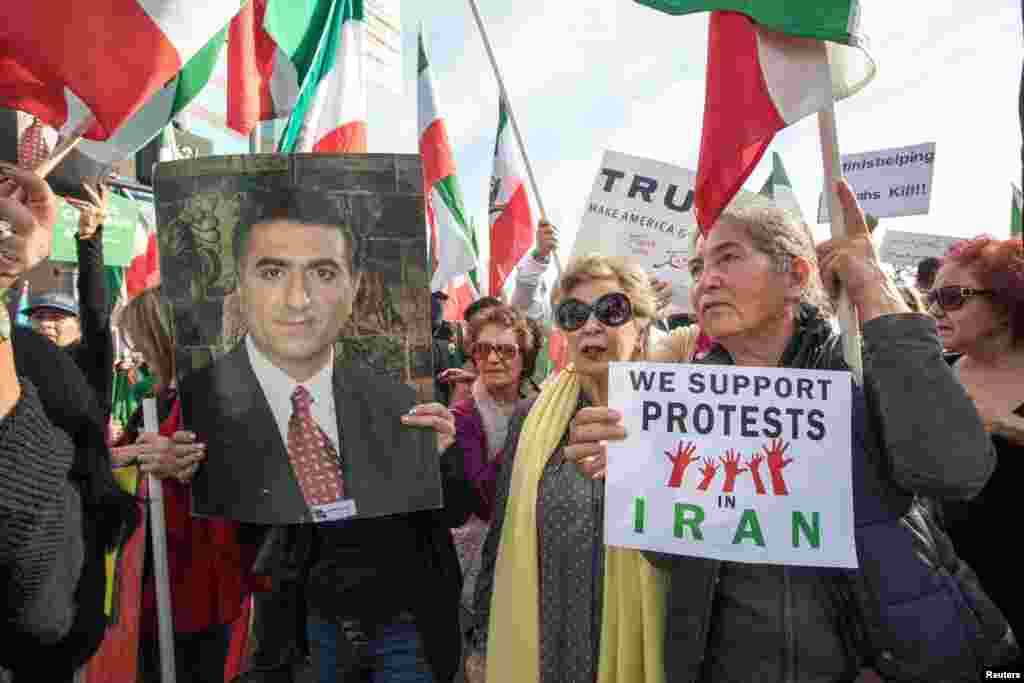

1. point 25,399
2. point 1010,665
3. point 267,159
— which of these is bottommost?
point 1010,665

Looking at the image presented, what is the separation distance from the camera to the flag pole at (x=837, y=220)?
1553 millimetres

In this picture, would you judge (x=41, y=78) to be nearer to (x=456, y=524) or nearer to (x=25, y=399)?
(x=25, y=399)

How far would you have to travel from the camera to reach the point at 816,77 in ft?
5.84

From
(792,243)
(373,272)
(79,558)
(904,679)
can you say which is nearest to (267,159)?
(373,272)

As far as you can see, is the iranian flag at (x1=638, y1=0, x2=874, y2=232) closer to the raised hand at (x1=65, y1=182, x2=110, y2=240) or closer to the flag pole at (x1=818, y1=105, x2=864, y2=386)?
the flag pole at (x1=818, y1=105, x2=864, y2=386)

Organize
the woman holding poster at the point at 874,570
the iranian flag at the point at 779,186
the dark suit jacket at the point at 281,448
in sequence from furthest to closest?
the iranian flag at the point at 779,186
the dark suit jacket at the point at 281,448
the woman holding poster at the point at 874,570

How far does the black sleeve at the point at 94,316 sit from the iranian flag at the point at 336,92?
1070 millimetres

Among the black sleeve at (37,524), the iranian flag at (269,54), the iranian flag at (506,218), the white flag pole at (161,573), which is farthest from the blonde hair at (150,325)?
the iranian flag at (506,218)

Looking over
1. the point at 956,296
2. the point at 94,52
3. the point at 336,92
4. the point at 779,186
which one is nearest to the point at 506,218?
the point at 779,186

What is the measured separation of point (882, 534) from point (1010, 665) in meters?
0.48

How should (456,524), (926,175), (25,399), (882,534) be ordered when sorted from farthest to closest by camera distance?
(926,175), (456,524), (882,534), (25,399)

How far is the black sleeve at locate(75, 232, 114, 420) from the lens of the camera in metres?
2.13

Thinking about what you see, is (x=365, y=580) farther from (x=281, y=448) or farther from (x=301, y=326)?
(x=301, y=326)

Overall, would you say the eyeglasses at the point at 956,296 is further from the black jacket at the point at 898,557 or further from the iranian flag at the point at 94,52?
the iranian flag at the point at 94,52
